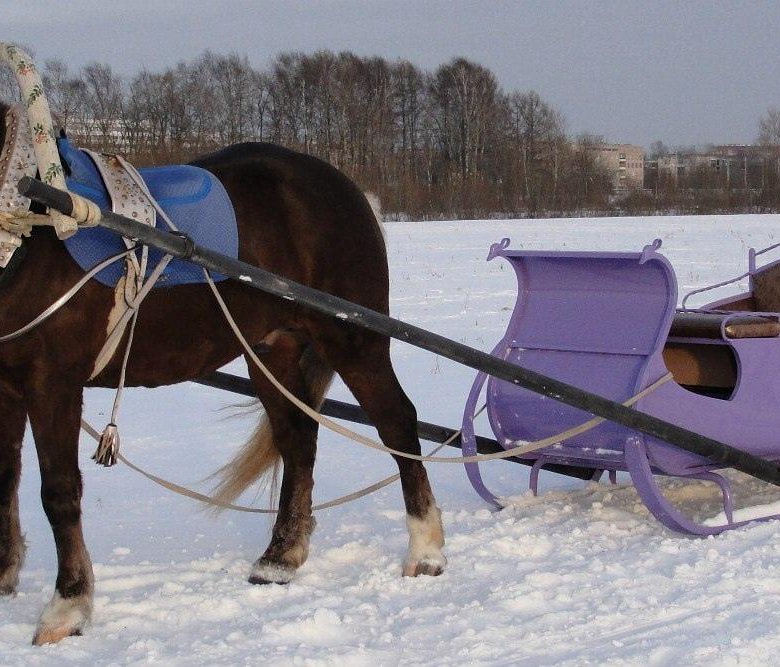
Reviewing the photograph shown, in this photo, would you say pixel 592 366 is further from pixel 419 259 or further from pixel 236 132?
pixel 236 132

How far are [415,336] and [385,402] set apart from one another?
62 cm

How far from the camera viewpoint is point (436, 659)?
2867 millimetres

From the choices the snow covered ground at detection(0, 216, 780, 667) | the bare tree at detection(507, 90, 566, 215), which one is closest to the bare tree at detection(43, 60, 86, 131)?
the snow covered ground at detection(0, 216, 780, 667)

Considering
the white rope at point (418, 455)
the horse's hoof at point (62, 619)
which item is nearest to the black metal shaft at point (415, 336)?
the white rope at point (418, 455)

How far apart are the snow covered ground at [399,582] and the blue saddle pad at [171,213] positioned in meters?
1.06

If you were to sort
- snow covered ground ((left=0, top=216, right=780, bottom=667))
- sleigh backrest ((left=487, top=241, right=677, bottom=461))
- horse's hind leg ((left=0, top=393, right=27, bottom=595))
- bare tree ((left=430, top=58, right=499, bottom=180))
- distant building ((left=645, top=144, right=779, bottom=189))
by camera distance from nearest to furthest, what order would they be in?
snow covered ground ((left=0, top=216, right=780, bottom=667)) → horse's hind leg ((left=0, top=393, right=27, bottom=595)) → sleigh backrest ((left=487, top=241, right=677, bottom=461)) → distant building ((left=645, top=144, right=779, bottom=189)) → bare tree ((left=430, top=58, right=499, bottom=180))

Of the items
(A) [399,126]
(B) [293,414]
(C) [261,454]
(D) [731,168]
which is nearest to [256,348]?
(B) [293,414]

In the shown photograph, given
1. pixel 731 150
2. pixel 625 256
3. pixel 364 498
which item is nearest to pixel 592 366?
pixel 625 256

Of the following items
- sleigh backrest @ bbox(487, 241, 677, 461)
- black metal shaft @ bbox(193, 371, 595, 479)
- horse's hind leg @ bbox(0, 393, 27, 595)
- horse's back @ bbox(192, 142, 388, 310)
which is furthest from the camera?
black metal shaft @ bbox(193, 371, 595, 479)

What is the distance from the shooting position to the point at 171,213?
11.6 feet

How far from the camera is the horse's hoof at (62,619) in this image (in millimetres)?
3133

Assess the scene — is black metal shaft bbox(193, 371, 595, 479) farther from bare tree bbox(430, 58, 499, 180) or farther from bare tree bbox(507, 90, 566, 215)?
bare tree bbox(430, 58, 499, 180)

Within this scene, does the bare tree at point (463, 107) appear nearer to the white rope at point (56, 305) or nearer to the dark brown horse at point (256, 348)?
the dark brown horse at point (256, 348)

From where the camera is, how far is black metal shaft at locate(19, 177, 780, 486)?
118 inches
